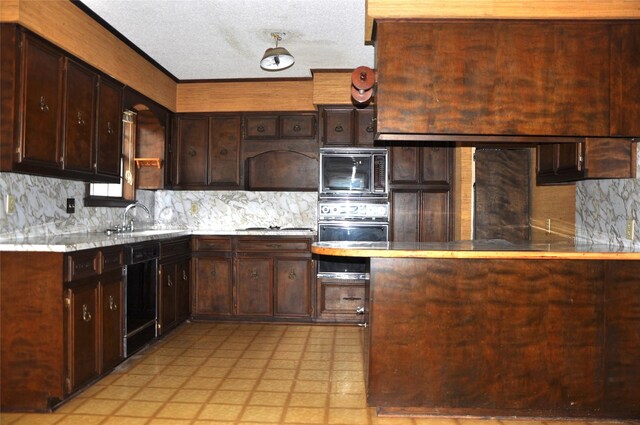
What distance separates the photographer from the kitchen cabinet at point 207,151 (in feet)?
17.1

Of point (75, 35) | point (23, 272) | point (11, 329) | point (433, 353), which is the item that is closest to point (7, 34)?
point (75, 35)

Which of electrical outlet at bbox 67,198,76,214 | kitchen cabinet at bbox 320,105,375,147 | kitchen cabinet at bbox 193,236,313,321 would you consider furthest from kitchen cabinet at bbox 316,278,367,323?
electrical outlet at bbox 67,198,76,214

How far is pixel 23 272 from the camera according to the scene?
9.00ft

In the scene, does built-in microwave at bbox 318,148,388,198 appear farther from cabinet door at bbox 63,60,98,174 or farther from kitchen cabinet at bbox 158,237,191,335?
cabinet door at bbox 63,60,98,174

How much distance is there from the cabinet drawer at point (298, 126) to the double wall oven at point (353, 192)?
0.95ft

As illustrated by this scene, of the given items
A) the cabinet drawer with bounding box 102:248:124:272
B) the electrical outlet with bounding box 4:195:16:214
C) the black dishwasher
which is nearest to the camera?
the electrical outlet with bounding box 4:195:16:214

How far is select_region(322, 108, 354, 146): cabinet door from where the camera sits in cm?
503

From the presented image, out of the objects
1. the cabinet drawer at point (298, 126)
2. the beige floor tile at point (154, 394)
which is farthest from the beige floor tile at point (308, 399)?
the cabinet drawer at point (298, 126)

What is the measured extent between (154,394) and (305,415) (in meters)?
0.98

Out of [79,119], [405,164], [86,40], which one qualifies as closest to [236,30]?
[86,40]

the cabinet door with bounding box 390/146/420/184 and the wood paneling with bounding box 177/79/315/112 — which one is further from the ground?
the wood paneling with bounding box 177/79/315/112

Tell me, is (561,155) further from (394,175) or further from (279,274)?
(279,274)

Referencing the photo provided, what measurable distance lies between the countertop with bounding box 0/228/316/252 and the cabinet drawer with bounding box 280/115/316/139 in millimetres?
992

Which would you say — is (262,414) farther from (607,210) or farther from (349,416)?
(607,210)
